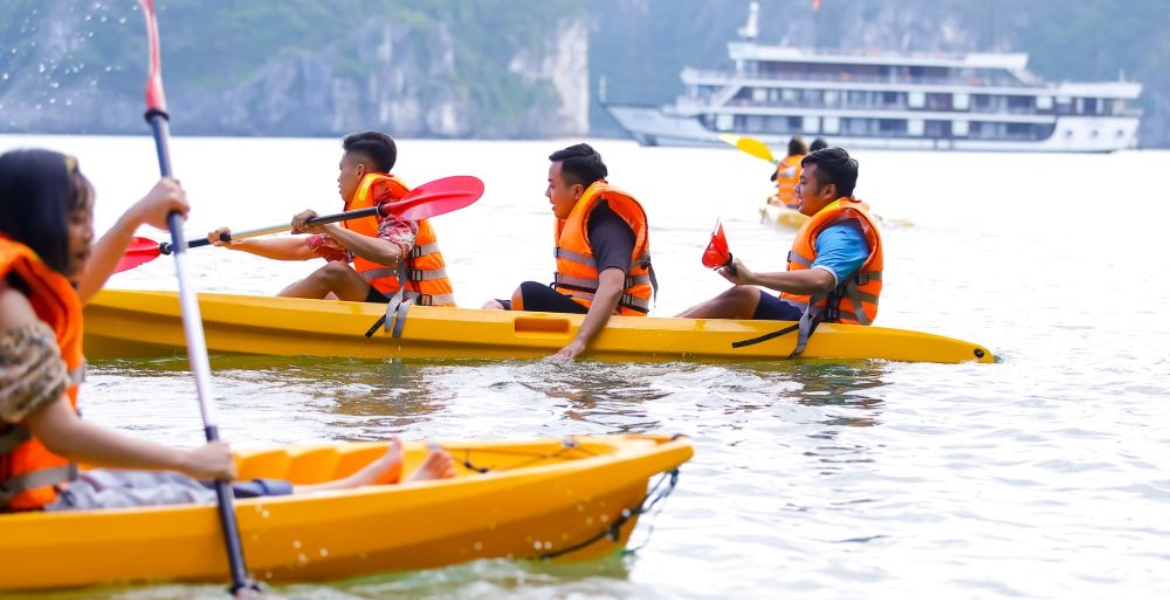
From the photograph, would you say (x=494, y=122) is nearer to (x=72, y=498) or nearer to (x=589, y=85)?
(x=589, y=85)

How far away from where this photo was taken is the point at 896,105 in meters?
93.8

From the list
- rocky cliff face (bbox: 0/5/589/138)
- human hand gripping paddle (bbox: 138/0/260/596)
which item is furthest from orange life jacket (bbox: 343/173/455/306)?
rocky cliff face (bbox: 0/5/589/138)

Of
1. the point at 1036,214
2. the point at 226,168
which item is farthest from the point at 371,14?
the point at 1036,214

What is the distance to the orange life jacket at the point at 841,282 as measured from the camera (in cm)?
818

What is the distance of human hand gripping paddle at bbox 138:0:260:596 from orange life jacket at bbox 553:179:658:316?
3211 mm

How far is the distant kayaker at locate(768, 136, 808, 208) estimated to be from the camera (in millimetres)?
19906

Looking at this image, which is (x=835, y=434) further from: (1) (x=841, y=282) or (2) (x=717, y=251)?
(1) (x=841, y=282)

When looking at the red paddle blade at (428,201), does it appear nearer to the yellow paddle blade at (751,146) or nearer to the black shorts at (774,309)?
the black shorts at (774,309)

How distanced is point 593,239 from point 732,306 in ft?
3.29

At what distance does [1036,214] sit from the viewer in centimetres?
3197

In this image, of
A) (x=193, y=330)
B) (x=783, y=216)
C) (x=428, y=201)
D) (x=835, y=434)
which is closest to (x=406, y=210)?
(x=428, y=201)

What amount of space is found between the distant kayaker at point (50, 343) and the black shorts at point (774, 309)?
5018mm

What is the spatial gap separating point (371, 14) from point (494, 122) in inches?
560

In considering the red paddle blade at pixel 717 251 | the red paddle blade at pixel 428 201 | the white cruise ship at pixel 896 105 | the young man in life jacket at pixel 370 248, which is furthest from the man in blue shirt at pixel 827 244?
the white cruise ship at pixel 896 105
